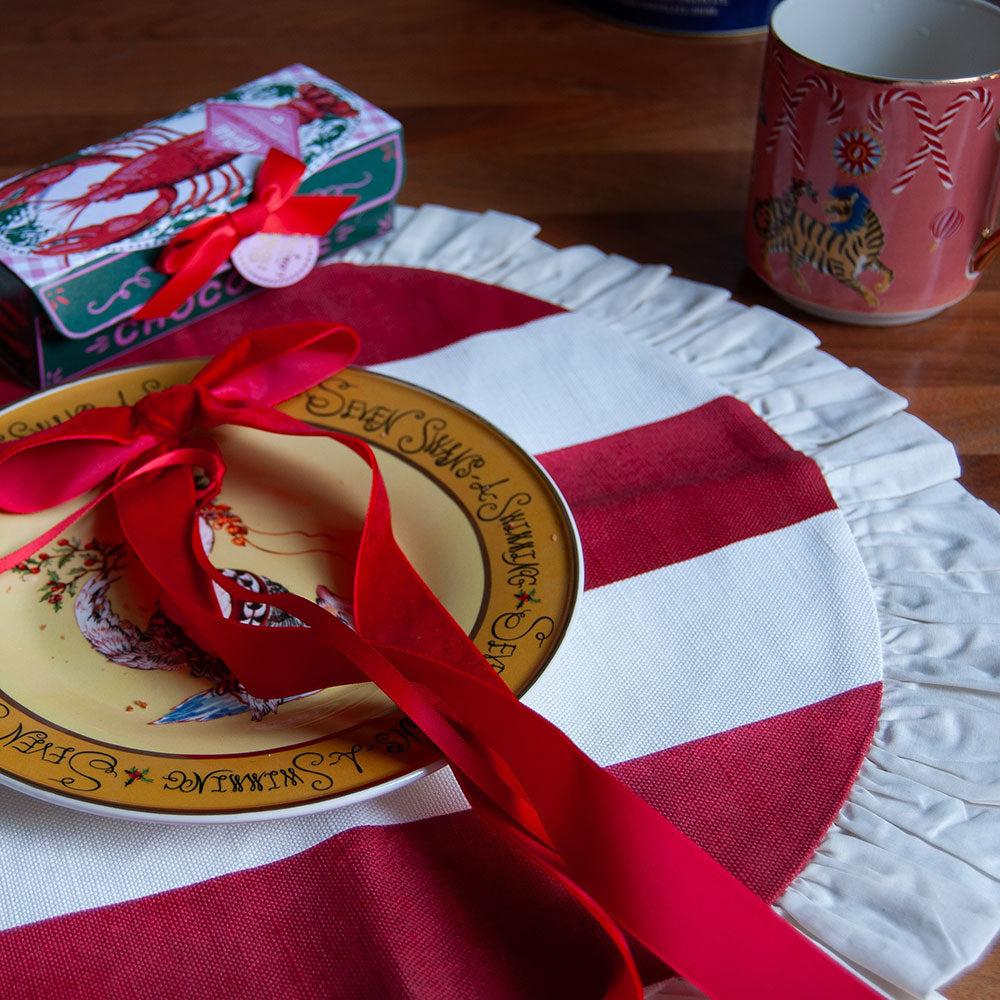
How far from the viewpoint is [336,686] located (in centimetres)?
47

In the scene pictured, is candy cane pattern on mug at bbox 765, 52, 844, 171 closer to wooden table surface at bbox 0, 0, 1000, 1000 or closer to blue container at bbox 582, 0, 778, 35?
wooden table surface at bbox 0, 0, 1000, 1000

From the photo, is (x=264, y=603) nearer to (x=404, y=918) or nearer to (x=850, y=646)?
(x=404, y=918)

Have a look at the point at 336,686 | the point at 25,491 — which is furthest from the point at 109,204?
the point at 336,686

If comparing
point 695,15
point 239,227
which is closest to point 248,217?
point 239,227

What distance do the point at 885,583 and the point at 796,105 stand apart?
0.29 metres

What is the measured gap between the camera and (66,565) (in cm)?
54

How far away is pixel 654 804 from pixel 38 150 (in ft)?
2.48

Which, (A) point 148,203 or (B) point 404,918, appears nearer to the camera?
(B) point 404,918

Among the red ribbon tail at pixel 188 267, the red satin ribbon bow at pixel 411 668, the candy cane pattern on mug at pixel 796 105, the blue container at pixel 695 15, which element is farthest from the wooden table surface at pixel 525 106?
the red satin ribbon bow at pixel 411 668

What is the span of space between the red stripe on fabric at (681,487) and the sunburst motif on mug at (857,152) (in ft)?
0.50

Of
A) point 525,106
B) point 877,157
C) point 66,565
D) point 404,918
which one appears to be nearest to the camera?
point 404,918

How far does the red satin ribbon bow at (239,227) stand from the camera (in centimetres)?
68

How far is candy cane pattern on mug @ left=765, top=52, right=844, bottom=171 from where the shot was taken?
0.65 metres

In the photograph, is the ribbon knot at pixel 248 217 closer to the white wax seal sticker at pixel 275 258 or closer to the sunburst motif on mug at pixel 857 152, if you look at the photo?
the white wax seal sticker at pixel 275 258
